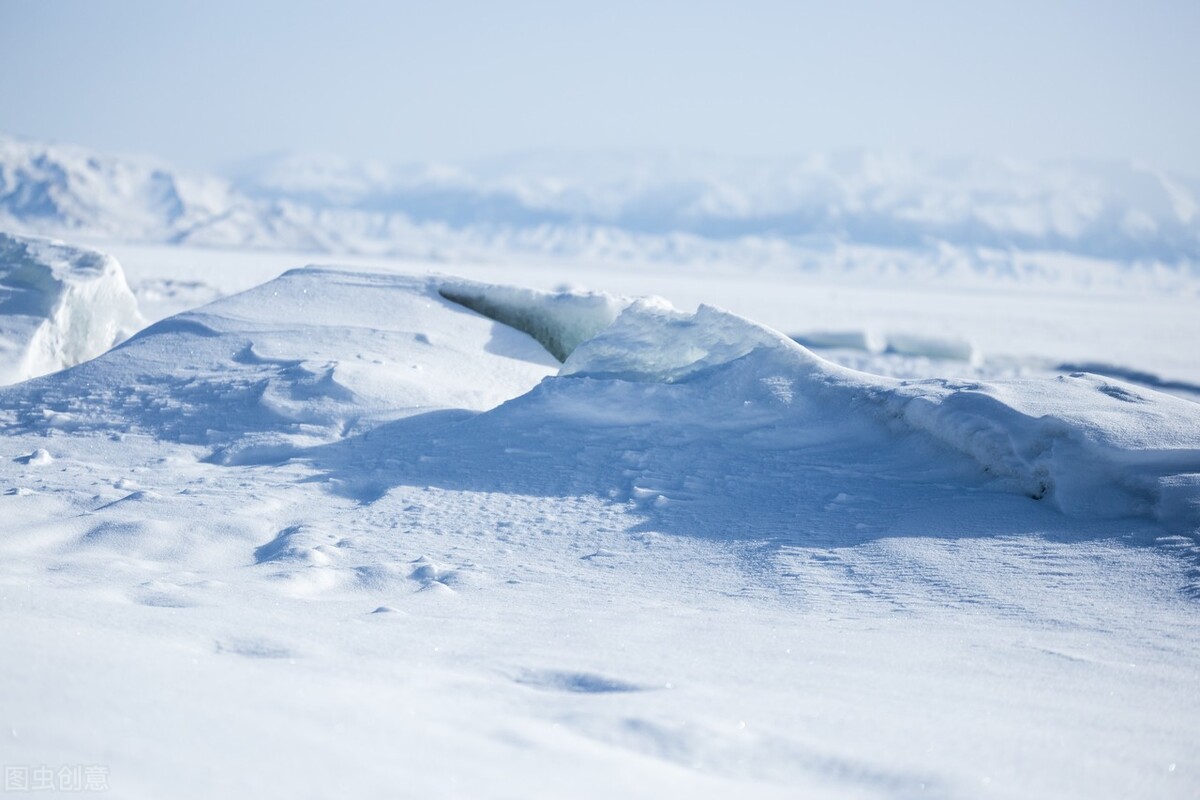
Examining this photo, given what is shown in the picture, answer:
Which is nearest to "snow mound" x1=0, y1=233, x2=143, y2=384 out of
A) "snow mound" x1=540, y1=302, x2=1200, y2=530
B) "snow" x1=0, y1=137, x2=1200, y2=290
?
"snow mound" x1=540, y1=302, x2=1200, y2=530

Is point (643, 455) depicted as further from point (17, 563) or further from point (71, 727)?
point (71, 727)

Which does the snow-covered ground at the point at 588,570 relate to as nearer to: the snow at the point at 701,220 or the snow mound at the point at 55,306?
the snow mound at the point at 55,306

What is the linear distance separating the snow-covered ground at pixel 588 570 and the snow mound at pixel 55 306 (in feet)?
4.46

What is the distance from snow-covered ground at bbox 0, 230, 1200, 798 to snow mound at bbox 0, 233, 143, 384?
1.36m

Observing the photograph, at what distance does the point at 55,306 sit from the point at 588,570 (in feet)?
16.4

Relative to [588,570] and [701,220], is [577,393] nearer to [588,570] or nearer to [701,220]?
[588,570]

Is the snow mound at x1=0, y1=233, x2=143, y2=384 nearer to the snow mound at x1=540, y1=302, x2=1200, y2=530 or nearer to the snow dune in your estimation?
the snow dune

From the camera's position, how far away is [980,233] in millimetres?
93750

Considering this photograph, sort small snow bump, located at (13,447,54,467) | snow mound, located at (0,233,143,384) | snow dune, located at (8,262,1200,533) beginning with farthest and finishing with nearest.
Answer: snow mound, located at (0,233,143,384)
small snow bump, located at (13,447,54,467)
snow dune, located at (8,262,1200,533)

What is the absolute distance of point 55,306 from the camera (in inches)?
251

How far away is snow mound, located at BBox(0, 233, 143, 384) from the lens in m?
6.08

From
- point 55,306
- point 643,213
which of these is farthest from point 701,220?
point 55,306

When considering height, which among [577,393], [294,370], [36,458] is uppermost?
[577,393]

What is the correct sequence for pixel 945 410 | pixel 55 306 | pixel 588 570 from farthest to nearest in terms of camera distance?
pixel 55 306, pixel 945 410, pixel 588 570
